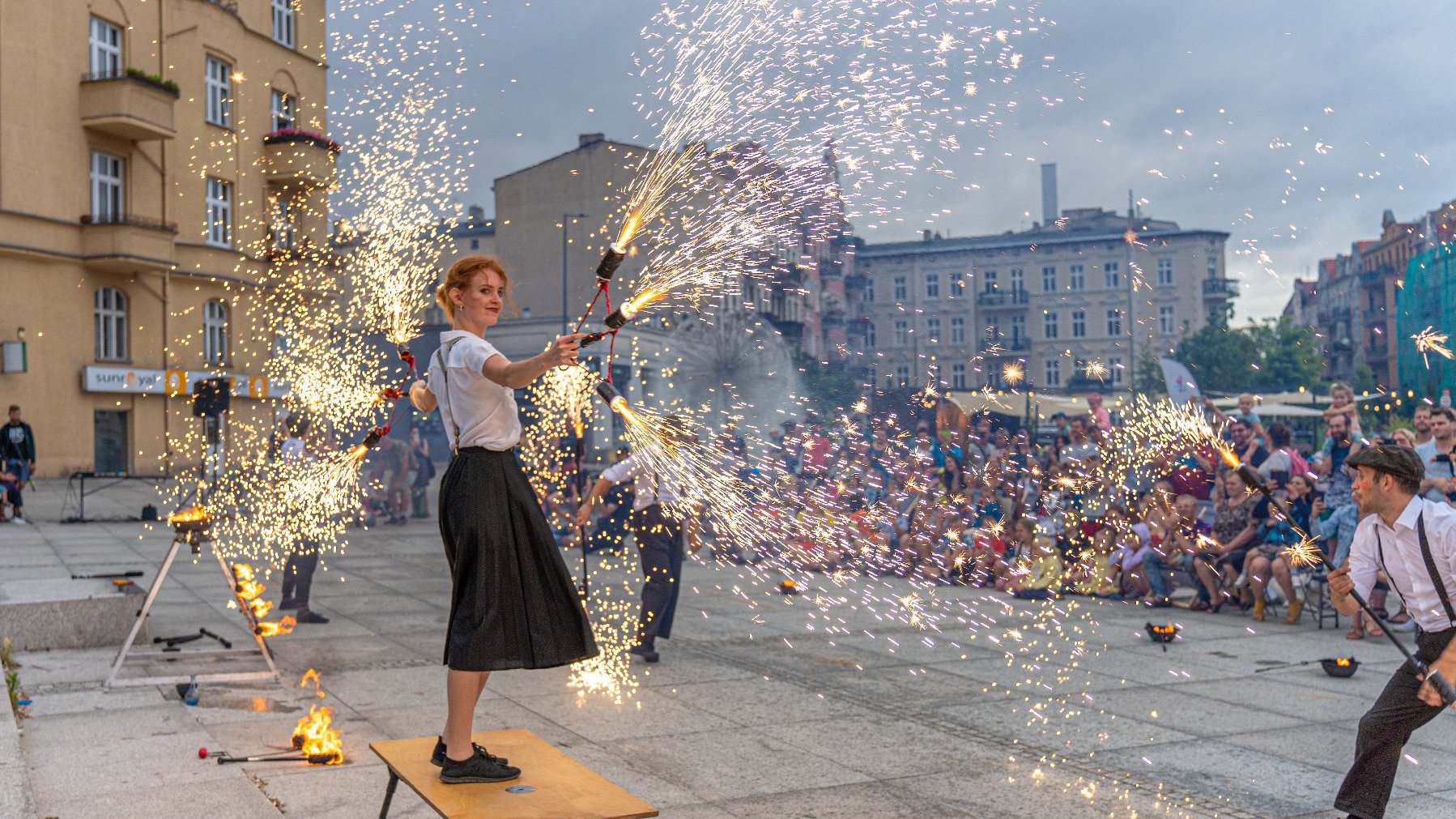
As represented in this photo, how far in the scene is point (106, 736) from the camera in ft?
20.2

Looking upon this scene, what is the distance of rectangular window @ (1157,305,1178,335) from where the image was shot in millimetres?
37344

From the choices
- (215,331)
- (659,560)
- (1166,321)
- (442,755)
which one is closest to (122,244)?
(215,331)

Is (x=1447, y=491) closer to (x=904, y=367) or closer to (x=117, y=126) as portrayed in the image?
(x=904, y=367)

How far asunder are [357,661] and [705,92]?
15.5 ft

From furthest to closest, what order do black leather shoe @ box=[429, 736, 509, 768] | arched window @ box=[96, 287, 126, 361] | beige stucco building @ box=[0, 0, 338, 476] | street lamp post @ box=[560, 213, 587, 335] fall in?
street lamp post @ box=[560, 213, 587, 335] → arched window @ box=[96, 287, 126, 361] → beige stucco building @ box=[0, 0, 338, 476] → black leather shoe @ box=[429, 736, 509, 768]

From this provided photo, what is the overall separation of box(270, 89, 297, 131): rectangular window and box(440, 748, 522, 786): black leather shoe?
104 feet

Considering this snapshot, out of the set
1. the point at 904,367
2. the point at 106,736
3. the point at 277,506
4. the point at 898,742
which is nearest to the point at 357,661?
the point at 106,736

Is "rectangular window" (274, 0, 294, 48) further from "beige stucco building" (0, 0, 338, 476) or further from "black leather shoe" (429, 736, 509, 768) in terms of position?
"black leather shoe" (429, 736, 509, 768)

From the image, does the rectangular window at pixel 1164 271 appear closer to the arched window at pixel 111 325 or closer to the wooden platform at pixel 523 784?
the arched window at pixel 111 325

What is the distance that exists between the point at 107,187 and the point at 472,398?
93.1ft

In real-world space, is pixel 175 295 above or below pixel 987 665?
above

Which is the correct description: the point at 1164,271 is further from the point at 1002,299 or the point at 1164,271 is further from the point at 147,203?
the point at 147,203

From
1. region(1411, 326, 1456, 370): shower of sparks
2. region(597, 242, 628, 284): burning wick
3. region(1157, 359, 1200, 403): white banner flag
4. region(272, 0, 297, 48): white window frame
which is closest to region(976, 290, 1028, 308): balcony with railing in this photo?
region(1157, 359, 1200, 403): white banner flag

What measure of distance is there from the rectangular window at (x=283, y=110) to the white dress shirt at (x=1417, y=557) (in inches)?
1265
